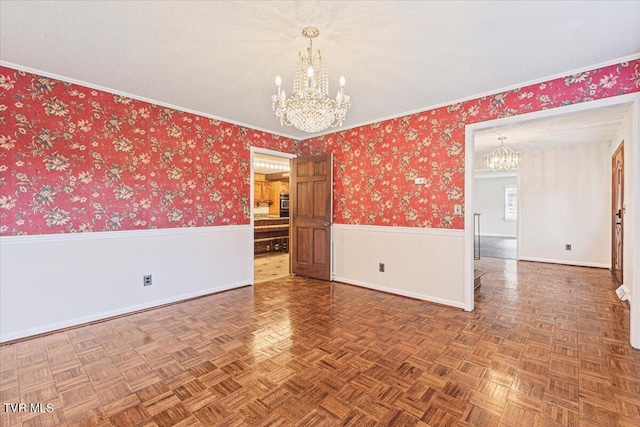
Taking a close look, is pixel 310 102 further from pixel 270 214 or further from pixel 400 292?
pixel 270 214

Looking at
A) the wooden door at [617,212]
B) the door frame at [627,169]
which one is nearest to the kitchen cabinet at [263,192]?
the door frame at [627,169]

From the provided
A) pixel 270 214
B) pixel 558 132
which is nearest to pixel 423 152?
pixel 558 132

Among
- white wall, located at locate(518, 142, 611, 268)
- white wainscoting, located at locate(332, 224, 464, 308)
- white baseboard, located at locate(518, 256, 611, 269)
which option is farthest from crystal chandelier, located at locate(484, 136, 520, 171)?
white wainscoting, located at locate(332, 224, 464, 308)

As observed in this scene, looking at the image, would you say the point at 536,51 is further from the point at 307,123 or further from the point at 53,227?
the point at 53,227

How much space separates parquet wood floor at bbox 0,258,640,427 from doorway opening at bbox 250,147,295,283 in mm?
2008

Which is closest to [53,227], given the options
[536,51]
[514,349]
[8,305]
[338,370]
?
[8,305]

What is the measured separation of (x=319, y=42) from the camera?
2242mm

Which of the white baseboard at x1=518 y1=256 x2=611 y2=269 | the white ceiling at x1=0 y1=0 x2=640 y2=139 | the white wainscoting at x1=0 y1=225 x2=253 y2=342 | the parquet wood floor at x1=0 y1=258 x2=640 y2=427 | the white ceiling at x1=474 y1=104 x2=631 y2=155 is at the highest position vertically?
the white ceiling at x1=474 y1=104 x2=631 y2=155

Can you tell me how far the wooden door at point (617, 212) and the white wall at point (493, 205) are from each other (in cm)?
→ 571

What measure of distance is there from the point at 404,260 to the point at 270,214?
6.03 metres

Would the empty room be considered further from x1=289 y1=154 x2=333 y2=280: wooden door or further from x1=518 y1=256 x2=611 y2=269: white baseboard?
x1=518 y1=256 x2=611 y2=269: white baseboard

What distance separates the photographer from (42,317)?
2.75 meters

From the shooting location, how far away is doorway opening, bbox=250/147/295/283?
508cm

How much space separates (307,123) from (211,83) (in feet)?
4.38
